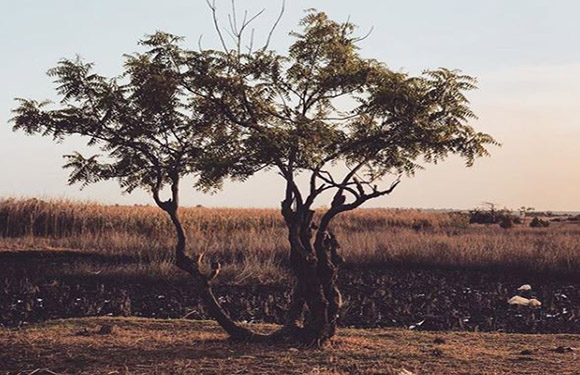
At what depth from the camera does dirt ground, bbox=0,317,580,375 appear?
795cm

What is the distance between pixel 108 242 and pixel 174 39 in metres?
13.4

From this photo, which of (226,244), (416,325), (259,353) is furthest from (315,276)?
(226,244)

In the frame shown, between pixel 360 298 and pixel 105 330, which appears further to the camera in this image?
pixel 360 298

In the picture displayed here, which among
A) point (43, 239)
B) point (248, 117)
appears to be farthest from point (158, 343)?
point (43, 239)

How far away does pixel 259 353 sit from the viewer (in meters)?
8.63

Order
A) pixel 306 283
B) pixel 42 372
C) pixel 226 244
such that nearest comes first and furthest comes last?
pixel 42 372, pixel 306 283, pixel 226 244

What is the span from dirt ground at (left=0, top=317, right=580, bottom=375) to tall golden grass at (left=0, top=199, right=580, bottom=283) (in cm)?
606

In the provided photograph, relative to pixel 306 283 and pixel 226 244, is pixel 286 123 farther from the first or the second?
pixel 226 244

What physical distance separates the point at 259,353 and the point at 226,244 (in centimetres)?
1190

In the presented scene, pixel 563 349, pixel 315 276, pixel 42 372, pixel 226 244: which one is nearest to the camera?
pixel 42 372

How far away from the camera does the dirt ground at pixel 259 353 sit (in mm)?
7953

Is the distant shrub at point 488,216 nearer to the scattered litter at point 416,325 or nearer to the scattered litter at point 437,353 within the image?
the scattered litter at point 416,325

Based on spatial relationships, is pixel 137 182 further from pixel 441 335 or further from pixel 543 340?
pixel 543 340

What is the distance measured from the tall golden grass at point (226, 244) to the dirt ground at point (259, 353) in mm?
6060
